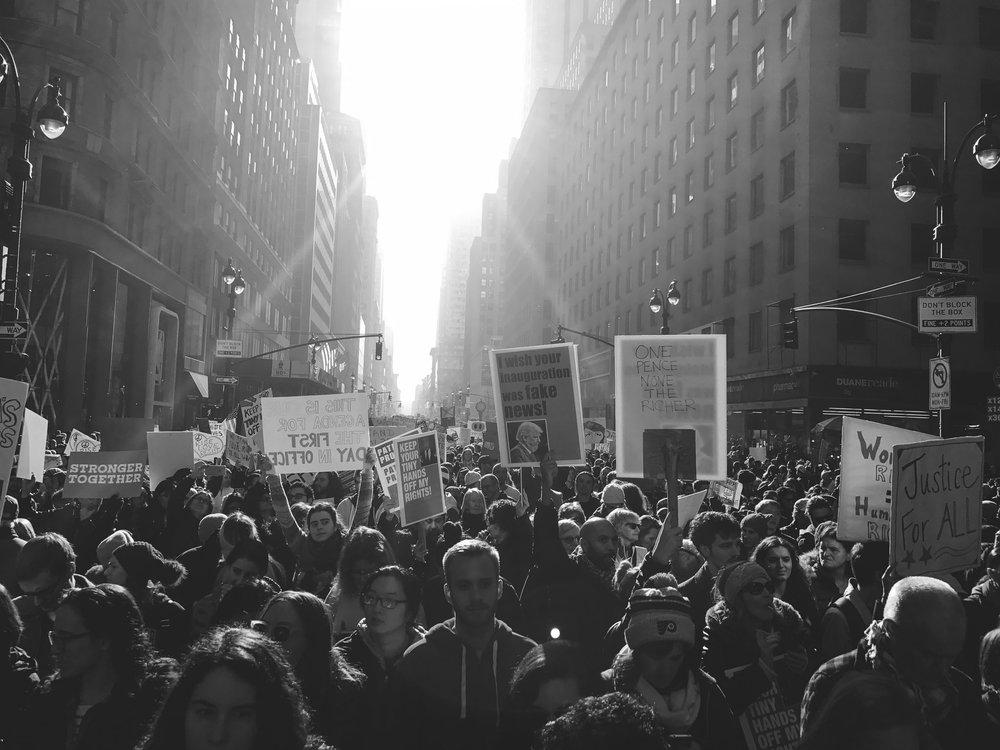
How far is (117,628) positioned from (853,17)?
39003 mm

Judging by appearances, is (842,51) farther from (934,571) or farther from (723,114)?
(934,571)

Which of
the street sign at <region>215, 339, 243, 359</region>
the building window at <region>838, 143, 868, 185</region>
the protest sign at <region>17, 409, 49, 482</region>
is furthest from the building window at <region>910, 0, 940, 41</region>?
the protest sign at <region>17, 409, 49, 482</region>

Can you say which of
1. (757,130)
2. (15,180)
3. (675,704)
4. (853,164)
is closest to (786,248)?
(853,164)

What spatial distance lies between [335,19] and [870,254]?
17685 centimetres

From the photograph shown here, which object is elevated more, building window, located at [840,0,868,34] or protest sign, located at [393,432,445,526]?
building window, located at [840,0,868,34]

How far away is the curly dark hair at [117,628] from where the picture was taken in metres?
3.64

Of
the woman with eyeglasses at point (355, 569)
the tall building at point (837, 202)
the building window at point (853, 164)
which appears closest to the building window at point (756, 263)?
the tall building at point (837, 202)

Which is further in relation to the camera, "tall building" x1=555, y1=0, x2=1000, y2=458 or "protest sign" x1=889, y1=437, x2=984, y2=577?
"tall building" x1=555, y1=0, x2=1000, y2=458

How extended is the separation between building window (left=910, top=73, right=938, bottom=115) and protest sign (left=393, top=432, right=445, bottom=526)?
1341 inches

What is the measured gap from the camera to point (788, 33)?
36.8 meters

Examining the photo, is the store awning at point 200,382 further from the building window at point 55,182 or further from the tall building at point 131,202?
the building window at point 55,182

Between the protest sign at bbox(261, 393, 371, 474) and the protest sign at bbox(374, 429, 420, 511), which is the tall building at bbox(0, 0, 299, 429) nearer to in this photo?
the protest sign at bbox(261, 393, 371, 474)

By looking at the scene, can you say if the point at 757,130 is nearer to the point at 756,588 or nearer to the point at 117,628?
the point at 756,588

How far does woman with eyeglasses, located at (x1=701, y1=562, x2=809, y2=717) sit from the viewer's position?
3.99 meters
